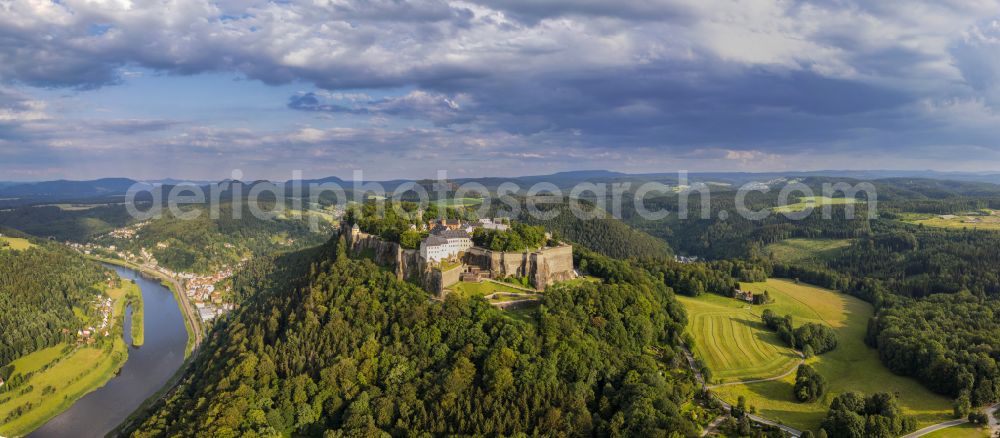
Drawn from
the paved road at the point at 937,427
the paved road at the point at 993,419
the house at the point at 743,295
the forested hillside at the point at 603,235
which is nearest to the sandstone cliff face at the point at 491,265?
the house at the point at 743,295

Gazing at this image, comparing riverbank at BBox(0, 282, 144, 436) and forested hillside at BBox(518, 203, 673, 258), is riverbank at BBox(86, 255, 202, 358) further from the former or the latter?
forested hillside at BBox(518, 203, 673, 258)

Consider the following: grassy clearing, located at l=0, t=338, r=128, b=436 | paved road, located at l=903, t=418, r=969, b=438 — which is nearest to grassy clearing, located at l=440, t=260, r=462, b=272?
paved road, located at l=903, t=418, r=969, b=438

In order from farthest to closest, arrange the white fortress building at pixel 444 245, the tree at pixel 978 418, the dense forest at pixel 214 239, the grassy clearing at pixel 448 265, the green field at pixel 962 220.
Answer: the dense forest at pixel 214 239 < the green field at pixel 962 220 < the white fortress building at pixel 444 245 < the grassy clearing at pixel 448 265 < the tree at pixel 978 418

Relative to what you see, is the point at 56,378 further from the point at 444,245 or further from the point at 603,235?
the point at 603,235

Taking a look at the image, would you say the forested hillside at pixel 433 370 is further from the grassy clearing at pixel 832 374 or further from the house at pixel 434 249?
the grassy clearing at pixel 832 374

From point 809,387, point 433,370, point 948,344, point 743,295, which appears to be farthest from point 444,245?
point 948,344

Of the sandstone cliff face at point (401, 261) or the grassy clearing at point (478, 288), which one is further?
the sandstone cliff face at point (401, 261)

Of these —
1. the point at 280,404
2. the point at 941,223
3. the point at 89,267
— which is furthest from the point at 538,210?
the point at 280,404
